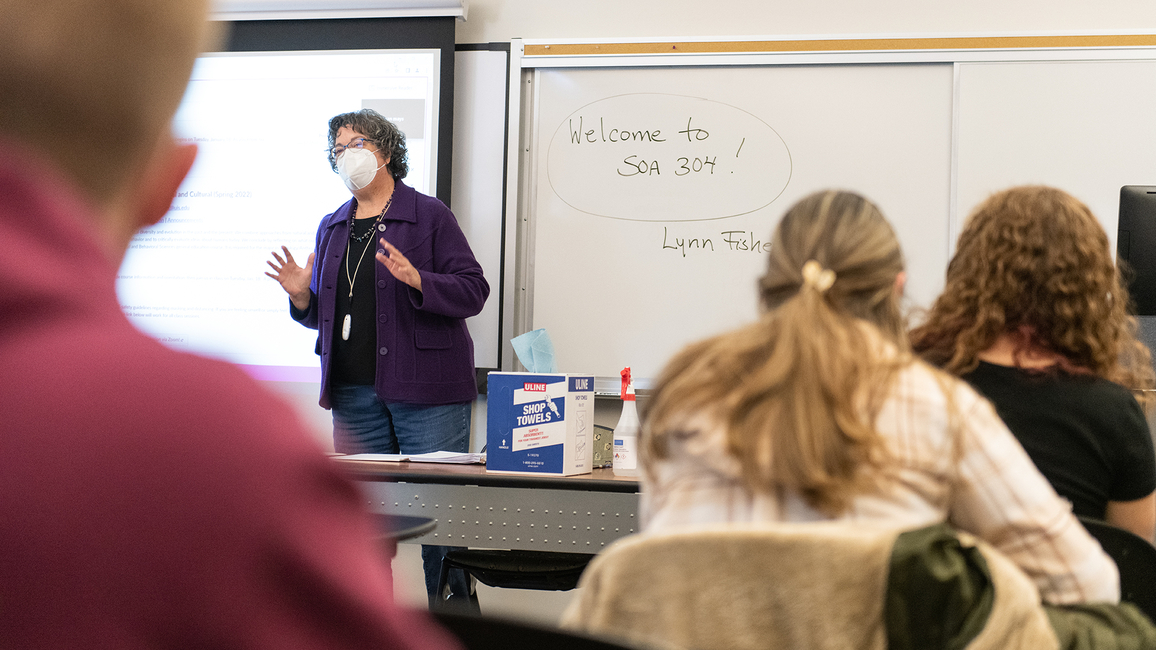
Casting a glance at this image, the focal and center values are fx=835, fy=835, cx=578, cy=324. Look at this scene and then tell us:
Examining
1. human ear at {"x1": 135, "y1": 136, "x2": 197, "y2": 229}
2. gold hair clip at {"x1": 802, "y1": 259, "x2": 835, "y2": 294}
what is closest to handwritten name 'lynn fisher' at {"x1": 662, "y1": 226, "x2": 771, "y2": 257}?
gold hair clip at {"x1": 802, "y1": 259, "x2": 835, "y2": 294}

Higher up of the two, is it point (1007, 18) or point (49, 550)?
point (1007, 18)

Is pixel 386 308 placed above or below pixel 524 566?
above

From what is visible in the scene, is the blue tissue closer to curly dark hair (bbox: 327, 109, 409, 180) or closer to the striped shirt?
curly dark hair (bbox: 327, 109, 409, 180)

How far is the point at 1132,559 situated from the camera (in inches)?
42.3

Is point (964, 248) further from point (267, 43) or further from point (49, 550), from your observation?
point (267, 43)

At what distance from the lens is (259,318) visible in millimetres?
3311

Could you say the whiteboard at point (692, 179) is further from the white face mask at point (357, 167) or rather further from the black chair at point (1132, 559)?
the black chair at point (1132, 559)

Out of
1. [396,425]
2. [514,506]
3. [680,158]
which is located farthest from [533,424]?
[680,158]

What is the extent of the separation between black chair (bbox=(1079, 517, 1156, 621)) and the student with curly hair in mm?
198

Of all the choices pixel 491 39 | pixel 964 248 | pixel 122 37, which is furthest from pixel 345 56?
pixel 122 37

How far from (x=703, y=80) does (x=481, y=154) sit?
88 cm

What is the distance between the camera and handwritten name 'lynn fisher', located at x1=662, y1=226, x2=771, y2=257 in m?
3.09

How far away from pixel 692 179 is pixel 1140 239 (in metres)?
1.43

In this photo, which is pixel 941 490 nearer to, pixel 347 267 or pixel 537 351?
pixel 537 351
